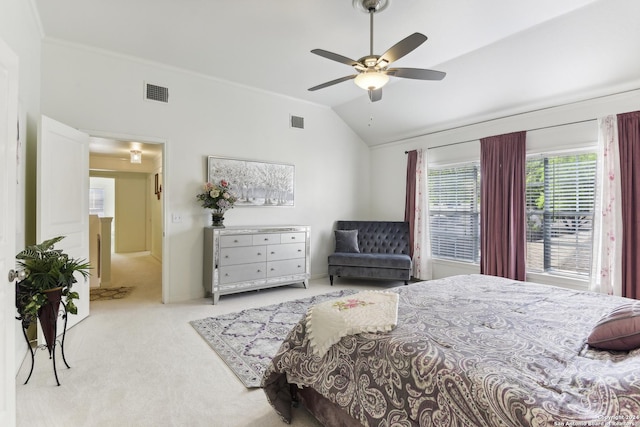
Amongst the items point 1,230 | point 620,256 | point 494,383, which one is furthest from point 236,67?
point 620,256

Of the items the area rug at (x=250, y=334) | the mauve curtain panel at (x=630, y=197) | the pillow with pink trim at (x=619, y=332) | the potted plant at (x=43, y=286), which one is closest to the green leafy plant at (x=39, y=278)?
the potted plant at (x=43, y=286)

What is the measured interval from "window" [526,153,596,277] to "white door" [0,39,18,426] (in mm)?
5039

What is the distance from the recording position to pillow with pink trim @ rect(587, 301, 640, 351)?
1.24 meters

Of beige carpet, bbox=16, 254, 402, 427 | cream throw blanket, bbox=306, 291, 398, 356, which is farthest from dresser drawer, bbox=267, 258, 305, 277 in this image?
cream throw blanket, bbox=306, 291, 398, 356

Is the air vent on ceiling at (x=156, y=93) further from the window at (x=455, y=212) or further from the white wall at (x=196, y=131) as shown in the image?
the window at (x=455, y=212)

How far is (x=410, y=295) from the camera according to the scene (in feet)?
6.97

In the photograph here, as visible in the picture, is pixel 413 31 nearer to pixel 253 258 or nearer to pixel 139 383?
pixel 253 258

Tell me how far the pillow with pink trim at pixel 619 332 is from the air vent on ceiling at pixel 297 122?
15.3 ft

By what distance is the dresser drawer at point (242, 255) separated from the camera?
4.10 meters

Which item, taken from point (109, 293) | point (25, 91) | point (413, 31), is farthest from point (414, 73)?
point (109, 293)

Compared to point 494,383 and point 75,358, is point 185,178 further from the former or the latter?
point 494,383

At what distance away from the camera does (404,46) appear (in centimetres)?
224

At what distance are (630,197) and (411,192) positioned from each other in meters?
2.73

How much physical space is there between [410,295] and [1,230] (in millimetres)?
2334
